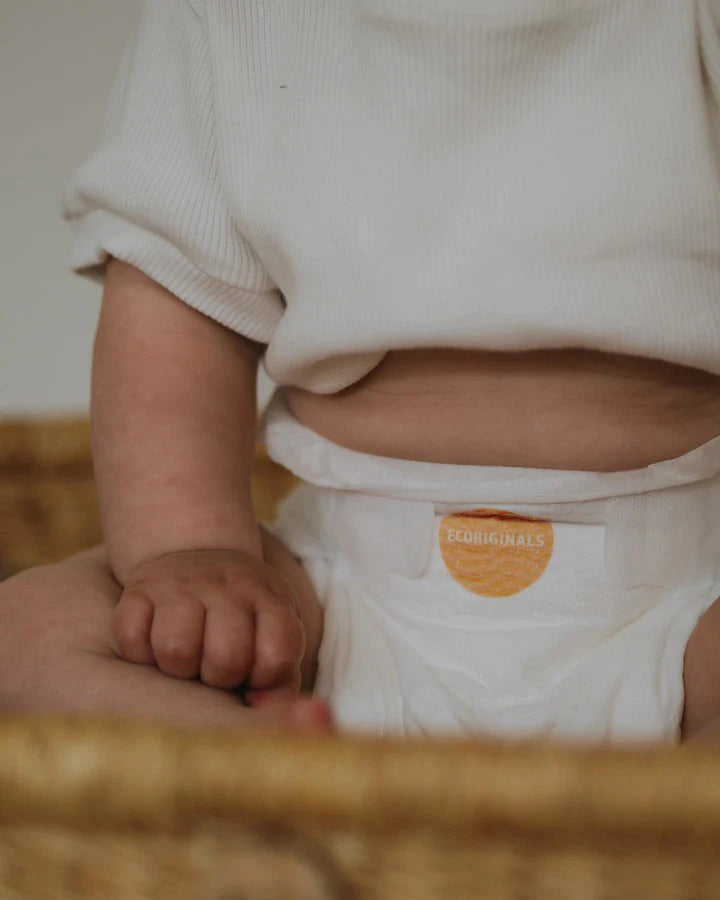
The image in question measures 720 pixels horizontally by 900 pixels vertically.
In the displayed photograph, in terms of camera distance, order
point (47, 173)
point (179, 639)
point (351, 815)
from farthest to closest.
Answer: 1. point (47, 173)
2. point (179, 639)
3. point (351, 815)

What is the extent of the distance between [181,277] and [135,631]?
23cm

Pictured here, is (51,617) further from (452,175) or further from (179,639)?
(452,175)

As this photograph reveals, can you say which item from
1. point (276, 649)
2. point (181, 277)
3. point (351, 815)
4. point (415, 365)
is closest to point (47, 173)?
point (181, 277)

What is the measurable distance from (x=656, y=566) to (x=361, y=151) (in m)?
0.28

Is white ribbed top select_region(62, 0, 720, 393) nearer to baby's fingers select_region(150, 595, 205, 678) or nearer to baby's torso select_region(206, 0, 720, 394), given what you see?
baby's torso select_region(206, 0, 720, 394)

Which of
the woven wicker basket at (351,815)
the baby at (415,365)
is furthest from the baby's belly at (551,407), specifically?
the woven wicker basket at (351,815)

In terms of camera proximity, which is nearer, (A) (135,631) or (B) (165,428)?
(A) (135,631)

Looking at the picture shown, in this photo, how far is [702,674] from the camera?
51 cm

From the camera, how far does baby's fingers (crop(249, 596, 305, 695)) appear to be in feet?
1.54

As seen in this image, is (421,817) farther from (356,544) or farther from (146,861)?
(356,544)

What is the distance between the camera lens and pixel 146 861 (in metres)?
0.29

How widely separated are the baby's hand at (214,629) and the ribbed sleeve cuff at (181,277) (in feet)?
0.58

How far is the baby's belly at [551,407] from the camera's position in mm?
544

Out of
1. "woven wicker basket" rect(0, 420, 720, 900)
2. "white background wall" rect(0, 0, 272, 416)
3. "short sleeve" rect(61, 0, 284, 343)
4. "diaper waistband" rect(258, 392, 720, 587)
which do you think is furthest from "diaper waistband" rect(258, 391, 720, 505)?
"white background wall" rect(0, 0, 272, 416)
